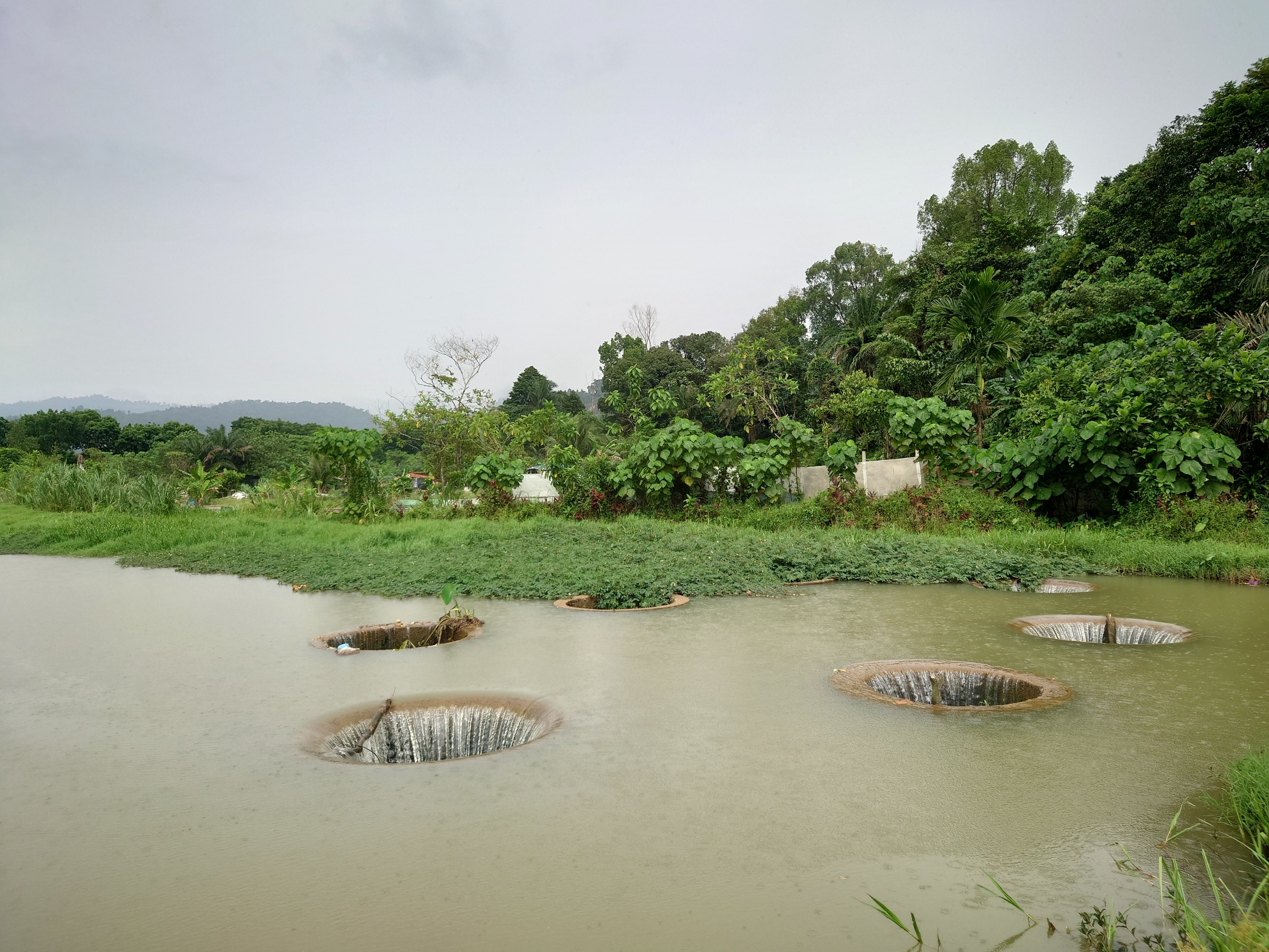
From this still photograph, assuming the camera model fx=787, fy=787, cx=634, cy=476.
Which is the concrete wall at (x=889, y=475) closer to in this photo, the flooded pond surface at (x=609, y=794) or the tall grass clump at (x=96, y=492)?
the flooded pond surface at (x=609, y=794)

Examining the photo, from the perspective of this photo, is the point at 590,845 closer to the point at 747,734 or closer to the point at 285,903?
the point at 285,903

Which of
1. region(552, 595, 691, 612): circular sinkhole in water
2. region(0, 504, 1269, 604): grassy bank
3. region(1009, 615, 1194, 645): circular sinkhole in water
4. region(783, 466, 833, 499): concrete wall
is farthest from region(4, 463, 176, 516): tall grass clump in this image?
region(1009, 615, 1194, 645): circular sinkhole in water

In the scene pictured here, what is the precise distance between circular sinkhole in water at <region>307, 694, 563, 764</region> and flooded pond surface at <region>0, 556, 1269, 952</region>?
19cm

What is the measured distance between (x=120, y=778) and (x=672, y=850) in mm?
2836

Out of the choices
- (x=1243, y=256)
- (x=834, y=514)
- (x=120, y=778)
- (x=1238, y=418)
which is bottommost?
(x=120, y=778)

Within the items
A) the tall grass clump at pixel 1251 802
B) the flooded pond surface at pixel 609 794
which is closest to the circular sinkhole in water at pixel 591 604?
the flooded pond surface at pixel 609 794

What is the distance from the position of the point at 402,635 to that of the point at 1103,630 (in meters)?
5.86

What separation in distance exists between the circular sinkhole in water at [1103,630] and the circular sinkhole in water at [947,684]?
142cm

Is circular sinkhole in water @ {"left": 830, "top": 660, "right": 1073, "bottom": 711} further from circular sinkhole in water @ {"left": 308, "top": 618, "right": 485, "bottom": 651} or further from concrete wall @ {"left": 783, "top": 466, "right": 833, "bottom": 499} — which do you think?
concrete wall @ {"left": 783, "top": 466, "right": 833, "bottom": 499}

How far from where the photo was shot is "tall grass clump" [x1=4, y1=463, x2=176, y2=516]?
16.7 m

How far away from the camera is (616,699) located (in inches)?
195

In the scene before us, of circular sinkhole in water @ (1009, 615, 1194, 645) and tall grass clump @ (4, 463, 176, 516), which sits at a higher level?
tall grass clump @ (4, 463, 176, 516)

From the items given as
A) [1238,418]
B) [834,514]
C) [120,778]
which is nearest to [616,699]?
[120,778]

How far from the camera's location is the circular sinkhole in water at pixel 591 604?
7617mm
